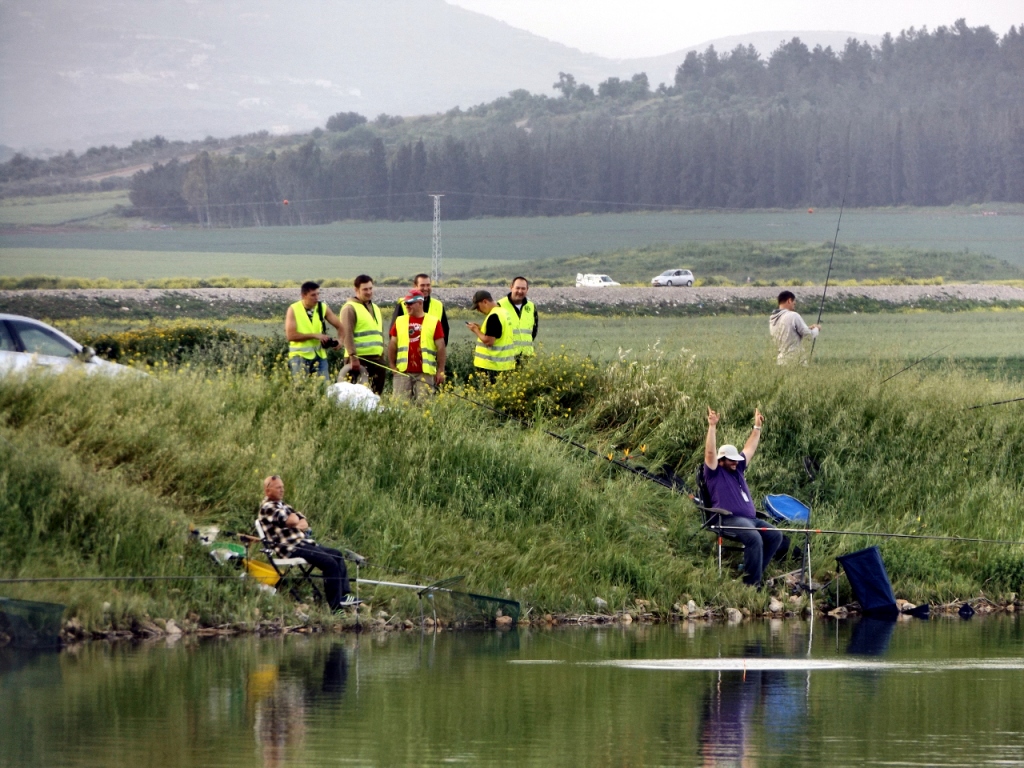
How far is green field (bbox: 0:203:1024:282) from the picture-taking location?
46969 mm

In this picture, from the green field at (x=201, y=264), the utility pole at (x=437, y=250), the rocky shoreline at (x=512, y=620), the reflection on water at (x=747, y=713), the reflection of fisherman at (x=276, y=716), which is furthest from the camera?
the utility pole at (x=437, y=250)

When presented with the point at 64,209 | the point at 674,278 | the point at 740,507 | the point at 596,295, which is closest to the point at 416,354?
the point at 740,507

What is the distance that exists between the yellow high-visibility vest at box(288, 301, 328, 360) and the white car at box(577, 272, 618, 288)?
30.7 meters

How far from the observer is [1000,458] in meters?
20.8

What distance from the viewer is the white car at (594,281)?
50.3 m

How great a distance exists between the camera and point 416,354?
64.2ft

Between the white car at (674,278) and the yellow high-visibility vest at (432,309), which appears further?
the white car at (674,278)

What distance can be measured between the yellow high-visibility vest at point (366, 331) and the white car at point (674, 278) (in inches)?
1298

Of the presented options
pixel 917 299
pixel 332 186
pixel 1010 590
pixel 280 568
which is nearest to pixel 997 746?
pixel 280 568

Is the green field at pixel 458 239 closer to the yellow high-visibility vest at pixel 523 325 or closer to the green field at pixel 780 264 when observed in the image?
the green field at pixel 780 264

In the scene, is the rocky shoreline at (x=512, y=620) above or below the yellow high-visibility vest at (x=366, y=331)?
below

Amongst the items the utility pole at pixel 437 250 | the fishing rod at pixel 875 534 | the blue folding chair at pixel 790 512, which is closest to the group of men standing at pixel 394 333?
the blue folding chair at pixel 790 512

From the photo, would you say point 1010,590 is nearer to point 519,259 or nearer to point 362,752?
point 362,752

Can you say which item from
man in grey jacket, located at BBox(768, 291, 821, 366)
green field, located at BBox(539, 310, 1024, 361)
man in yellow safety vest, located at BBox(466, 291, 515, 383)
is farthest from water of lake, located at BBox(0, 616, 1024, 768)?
green field, located at BBox(539, 310, 1024, 361)
